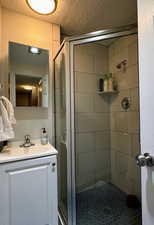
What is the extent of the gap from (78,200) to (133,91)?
4.40ft

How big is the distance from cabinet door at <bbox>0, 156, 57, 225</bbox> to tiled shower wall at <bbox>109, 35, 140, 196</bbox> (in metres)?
0.91

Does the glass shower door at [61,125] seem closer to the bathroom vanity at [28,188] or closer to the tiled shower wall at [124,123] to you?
the bathroom vanity at [28,188]

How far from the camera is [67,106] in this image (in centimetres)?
136

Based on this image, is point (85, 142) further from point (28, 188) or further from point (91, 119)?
point (28, 188)

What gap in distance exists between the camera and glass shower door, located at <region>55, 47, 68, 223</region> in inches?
56.2

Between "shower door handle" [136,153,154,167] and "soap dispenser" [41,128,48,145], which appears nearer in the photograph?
"shower door handle" [136,153,154,167]

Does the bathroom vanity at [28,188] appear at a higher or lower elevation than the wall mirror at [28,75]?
lower

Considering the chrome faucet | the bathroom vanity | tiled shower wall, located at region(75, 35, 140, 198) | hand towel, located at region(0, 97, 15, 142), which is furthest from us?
tiled shower wall, located at region(75, 35, 140, 198)

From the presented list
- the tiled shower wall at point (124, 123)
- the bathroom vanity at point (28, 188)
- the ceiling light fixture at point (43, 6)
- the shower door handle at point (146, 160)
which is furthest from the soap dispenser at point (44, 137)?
the ceiling light fixture at point (43, 6)

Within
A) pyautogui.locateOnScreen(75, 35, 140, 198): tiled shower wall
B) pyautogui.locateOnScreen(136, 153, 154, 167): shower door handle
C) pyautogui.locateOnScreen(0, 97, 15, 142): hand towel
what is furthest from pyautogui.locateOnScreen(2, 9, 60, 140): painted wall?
pyautogui.locateOnScreen(136, 153, 154, 167): shower door handle

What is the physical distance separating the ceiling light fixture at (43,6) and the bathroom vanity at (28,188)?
1406mm

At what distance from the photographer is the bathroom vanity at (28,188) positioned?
1018 millimetres

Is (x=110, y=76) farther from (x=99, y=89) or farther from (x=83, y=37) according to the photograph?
(x=83, y=37)

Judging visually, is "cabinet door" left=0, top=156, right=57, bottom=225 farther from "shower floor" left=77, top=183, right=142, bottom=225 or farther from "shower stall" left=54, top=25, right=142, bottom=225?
"shower floor" left=77, top=183, right=142, bottom=225
